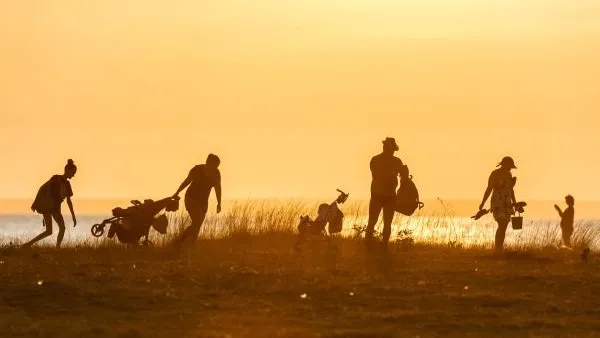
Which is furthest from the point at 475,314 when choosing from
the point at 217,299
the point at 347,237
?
the point at 347,237

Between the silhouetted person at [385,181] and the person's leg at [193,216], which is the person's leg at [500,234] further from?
the person's leg at [193,216]

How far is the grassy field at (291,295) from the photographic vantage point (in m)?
15.5

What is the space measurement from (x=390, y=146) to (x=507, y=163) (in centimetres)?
216

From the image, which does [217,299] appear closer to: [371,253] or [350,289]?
[350,289]

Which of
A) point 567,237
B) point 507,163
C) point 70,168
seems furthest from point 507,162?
point 70,168

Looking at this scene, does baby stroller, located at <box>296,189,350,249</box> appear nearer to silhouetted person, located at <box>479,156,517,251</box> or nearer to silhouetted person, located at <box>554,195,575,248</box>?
silhouetted person, located at <box>479,156,517,251</box>

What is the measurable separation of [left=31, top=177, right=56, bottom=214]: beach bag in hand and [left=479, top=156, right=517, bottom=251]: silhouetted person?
7.38m

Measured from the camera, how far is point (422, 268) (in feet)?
72.4

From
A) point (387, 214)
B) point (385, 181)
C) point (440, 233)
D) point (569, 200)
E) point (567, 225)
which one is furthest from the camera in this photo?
point (569, 200)

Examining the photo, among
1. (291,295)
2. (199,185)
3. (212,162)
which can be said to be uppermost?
(212,162)

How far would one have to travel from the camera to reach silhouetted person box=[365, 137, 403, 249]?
25.8 meters

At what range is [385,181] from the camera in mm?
25812

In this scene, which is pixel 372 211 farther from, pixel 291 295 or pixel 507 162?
pixel 291 295

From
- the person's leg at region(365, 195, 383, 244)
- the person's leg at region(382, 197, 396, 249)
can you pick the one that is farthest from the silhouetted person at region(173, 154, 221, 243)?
the person's leg at region(382, 197, 396, 249)
